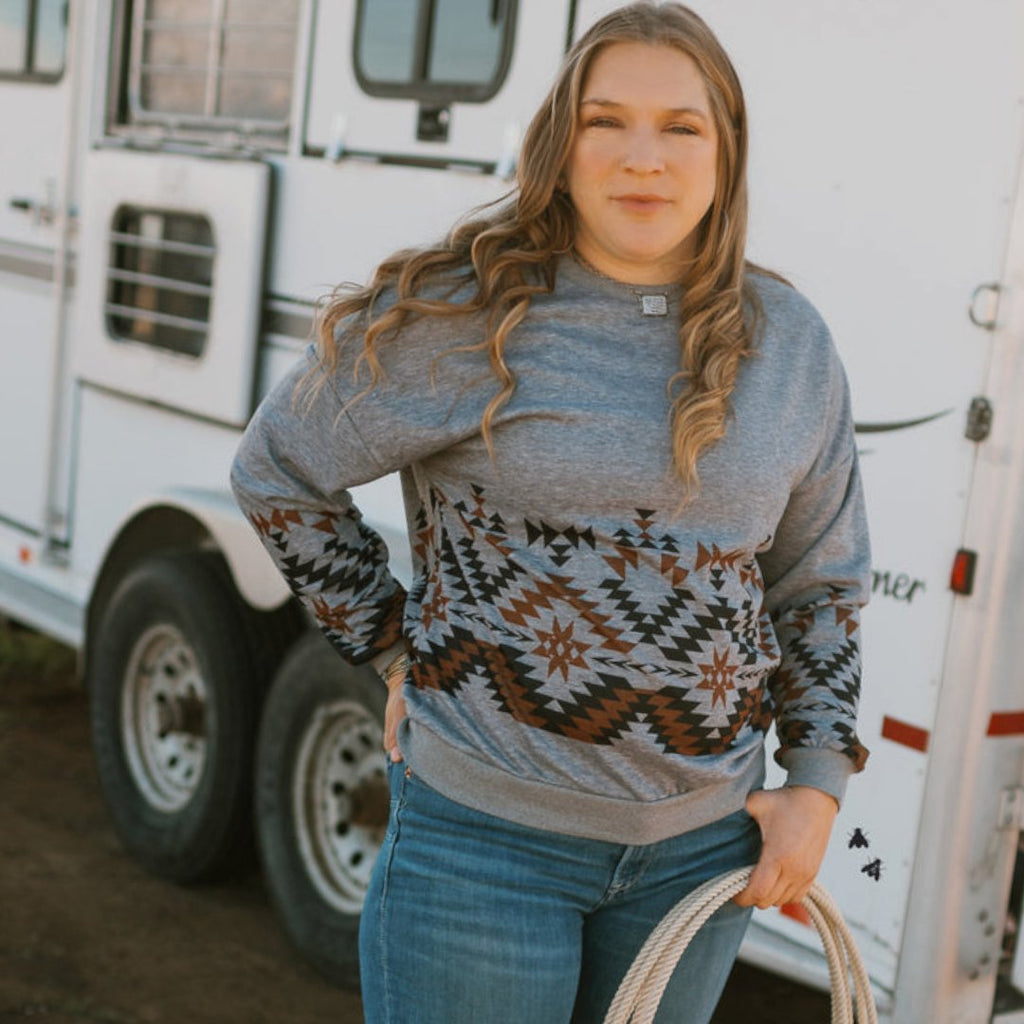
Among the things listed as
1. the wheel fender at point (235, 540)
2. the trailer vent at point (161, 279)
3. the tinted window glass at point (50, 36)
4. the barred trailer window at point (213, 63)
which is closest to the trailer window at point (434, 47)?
the barred trailer window at point (213, 63)

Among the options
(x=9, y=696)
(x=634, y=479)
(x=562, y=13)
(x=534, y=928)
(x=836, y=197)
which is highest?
(x=562, y=13)

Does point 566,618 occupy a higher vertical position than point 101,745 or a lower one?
higher

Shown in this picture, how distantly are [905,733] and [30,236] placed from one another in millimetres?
3186

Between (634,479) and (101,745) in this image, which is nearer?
(634,479)

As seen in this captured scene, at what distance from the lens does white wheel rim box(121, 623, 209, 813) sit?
438 centimetres

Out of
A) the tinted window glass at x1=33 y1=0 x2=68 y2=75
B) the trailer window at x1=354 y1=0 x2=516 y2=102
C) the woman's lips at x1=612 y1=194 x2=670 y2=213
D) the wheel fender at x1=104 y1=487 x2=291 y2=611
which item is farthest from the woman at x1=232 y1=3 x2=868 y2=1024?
the tinted window glass at x1=33 y1=0 x2=68 y2=75

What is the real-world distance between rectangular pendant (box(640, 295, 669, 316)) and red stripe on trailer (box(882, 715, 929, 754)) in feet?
4.34

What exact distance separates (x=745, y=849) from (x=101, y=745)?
3.04m

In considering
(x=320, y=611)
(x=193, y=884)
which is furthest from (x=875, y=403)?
(x=193, y=884)

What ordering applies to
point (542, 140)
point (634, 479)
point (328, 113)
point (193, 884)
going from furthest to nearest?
point (193, 884)
point (328, 113)
point (542, 140)
point (634, 479)

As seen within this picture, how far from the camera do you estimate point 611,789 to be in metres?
1.77

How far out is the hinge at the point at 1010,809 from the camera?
2.94m

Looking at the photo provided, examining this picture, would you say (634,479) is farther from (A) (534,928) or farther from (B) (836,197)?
(B) (836,197)

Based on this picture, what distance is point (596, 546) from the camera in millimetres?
1742
